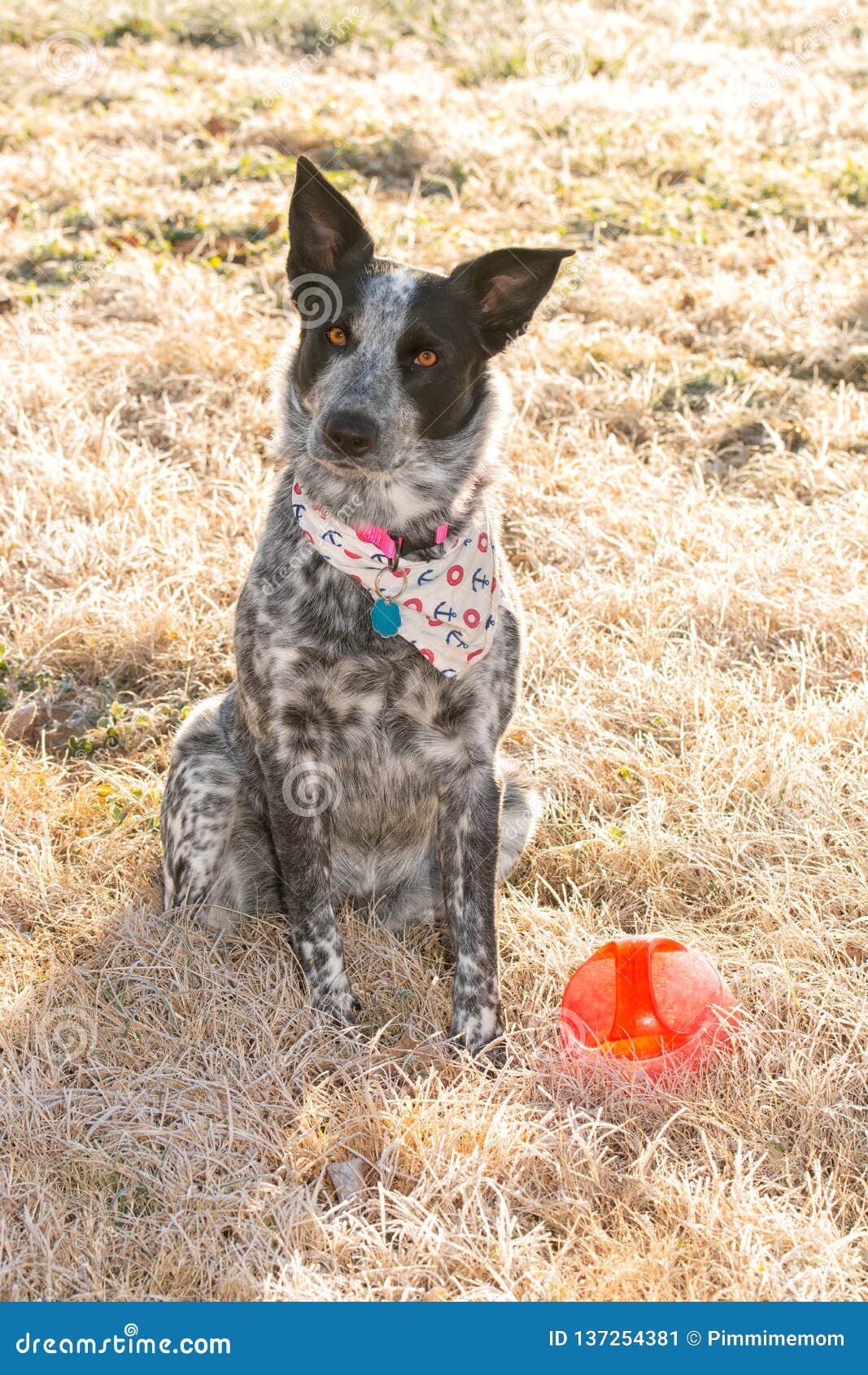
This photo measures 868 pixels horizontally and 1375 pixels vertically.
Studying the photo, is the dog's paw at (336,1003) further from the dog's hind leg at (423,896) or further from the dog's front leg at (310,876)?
the dog's hind leg at (423,896)

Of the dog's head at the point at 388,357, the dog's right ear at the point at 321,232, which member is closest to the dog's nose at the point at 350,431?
the dog's head at the point at 388,357

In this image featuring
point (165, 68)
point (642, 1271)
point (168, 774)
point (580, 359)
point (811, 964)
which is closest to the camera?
point (642, 1271)

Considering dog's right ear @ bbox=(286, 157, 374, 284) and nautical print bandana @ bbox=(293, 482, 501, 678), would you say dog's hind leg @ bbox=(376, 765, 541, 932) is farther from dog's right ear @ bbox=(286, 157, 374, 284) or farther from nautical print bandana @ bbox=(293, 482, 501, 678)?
dog's right ear @ bbox=(286, 157, 374, 284)

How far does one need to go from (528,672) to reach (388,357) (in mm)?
1673

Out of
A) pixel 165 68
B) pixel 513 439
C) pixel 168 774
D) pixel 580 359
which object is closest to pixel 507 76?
pixel 165 68

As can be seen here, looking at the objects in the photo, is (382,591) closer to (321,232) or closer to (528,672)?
(321,232)

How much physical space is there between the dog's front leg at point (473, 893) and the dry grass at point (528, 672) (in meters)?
0.10

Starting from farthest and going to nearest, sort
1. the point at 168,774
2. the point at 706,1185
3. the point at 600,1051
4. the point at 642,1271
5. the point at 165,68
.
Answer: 1. the point at 165,68
2. the point at 168,774
3. the point at 600,1051
4. the point at 706,1185
5. the point at 642,1271

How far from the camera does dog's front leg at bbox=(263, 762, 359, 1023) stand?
319 centimetres

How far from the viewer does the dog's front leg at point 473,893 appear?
318 centimetres

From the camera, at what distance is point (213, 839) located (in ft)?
11.2

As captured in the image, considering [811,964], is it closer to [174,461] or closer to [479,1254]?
[479,1254]

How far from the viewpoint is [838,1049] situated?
301 cm

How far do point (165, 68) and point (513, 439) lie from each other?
204 inches
